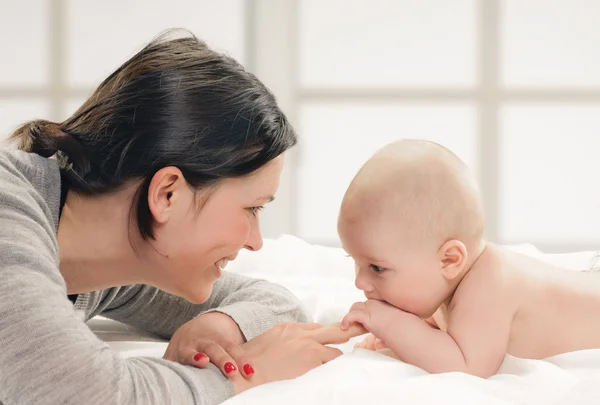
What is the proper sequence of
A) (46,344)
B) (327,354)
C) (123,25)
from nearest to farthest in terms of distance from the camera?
(46,344)
(327,354)
(123,25)

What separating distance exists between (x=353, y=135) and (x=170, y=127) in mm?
2582

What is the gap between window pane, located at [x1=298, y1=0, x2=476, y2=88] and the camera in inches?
148

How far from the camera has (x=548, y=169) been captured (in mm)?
3801

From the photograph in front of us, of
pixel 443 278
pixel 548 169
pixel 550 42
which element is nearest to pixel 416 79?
pixel 550 42

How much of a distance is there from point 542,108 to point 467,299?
2.70 m

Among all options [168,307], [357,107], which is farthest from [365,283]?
[357,107]

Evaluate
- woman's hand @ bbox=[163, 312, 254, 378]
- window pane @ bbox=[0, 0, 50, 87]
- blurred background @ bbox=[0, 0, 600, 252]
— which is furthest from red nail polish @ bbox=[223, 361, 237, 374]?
window pane @ bbox=[0, 0, 50, 87]

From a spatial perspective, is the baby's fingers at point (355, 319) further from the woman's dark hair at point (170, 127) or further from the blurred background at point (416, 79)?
the blurred background at point (416, 79)

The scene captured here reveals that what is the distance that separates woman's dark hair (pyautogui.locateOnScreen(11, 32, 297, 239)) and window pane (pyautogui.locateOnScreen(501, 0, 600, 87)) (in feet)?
8.90

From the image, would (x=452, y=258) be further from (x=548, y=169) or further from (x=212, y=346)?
(x=548, y=169)

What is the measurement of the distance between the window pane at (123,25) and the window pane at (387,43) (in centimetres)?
39

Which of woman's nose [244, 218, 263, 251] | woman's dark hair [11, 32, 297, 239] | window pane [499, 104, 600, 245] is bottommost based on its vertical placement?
window pane [499, 104, 600, 245]

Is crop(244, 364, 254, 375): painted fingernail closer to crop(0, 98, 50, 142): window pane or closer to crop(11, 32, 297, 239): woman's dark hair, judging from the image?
crop(11, 32, 297, 239): woman's dark hair

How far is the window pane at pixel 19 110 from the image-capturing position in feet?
12.4
